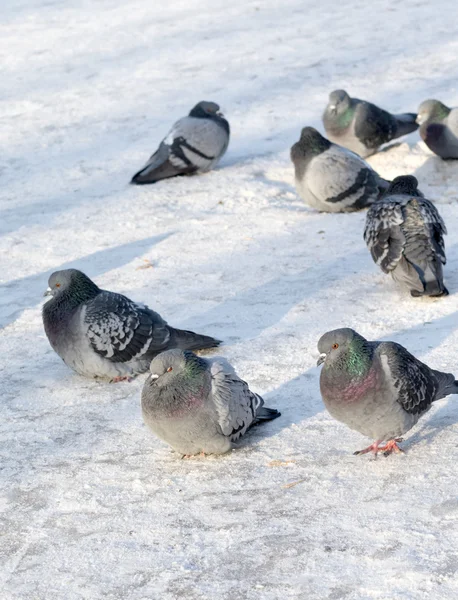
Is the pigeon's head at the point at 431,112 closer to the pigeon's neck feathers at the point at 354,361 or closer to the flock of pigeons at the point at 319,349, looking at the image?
the flock of pigeons at the point at 319,349

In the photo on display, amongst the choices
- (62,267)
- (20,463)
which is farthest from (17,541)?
(62,267)

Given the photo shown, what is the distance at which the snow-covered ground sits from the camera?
13.4ft

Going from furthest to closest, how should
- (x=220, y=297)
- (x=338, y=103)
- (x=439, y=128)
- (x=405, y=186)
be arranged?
1. (x=338, y=103)
2. (x=439, y=128)
3. (x=405, y=186)
4. (x=220, y=297)

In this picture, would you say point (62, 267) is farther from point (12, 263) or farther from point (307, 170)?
point (307, 170)

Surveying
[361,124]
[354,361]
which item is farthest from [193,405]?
[361,124]

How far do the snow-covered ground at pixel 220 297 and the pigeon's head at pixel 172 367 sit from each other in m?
0.42

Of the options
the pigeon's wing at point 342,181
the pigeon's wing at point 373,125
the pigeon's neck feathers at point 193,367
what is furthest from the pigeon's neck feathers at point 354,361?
the pigeon's wing at point 373,125

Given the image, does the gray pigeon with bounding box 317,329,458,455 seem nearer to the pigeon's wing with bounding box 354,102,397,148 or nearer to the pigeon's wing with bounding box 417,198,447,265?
the pigeon's wing with bounding box 417,198,447,265

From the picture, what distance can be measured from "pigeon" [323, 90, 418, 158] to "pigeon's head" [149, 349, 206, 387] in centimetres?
577

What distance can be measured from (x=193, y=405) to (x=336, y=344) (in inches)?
30.0

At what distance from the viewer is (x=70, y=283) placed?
609 centimetres

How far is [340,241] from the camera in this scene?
819 cm

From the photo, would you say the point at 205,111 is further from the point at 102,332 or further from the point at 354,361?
the point at 354,361

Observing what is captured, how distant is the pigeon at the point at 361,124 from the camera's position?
10.2m
